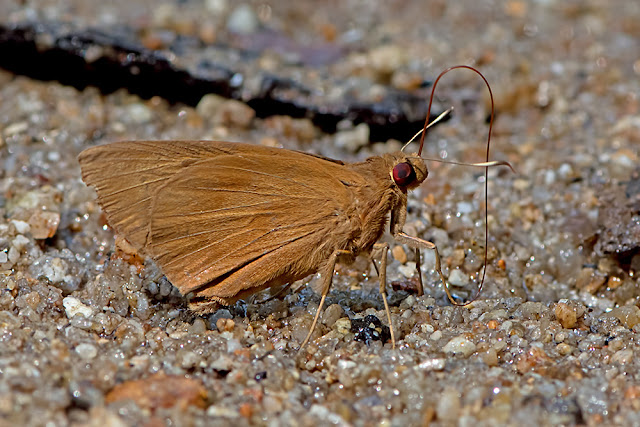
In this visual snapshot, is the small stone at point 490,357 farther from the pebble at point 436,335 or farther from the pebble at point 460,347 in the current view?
the pebble at point 436,335

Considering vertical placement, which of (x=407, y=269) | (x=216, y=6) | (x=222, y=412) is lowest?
(x=222, y=412)

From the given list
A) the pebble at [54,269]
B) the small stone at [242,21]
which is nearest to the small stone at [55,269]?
the pebble at [54,269]

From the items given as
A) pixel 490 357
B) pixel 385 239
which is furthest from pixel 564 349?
pixel 385 239

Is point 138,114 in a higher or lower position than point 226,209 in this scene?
higher

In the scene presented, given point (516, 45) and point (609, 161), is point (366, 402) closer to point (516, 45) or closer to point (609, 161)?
point (609, 161)

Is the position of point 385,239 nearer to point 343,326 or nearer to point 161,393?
point 343,326

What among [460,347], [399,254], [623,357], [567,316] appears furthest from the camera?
[399,254]
